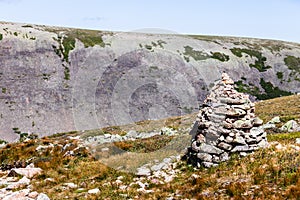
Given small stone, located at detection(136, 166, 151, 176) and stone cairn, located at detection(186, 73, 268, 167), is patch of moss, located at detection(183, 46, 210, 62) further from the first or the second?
small stone, located at detection(136, 166, 151, 176)

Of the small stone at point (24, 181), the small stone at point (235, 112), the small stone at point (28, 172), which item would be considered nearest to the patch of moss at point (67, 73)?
the small stone at point (28, 172)

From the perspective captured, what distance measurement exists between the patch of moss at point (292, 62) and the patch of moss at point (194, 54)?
31.1m

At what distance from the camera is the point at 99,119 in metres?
63.6

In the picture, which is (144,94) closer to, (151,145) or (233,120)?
(151,145)

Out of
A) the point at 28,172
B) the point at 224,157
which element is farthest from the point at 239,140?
the point at 28,172

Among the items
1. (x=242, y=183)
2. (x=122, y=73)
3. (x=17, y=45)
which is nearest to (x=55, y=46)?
(x=17, y=45)

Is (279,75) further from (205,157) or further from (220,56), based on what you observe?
(205,157)

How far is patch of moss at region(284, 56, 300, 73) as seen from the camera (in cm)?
10694

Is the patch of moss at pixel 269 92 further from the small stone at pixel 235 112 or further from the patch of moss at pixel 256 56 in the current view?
the small stone at pixel 235 112

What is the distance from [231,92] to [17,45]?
7279cm

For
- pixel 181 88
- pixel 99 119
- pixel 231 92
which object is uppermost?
pixel 231 92

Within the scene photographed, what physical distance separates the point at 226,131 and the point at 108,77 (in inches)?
2535

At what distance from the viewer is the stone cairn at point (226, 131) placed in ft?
55.6

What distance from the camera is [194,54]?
9919 cm
